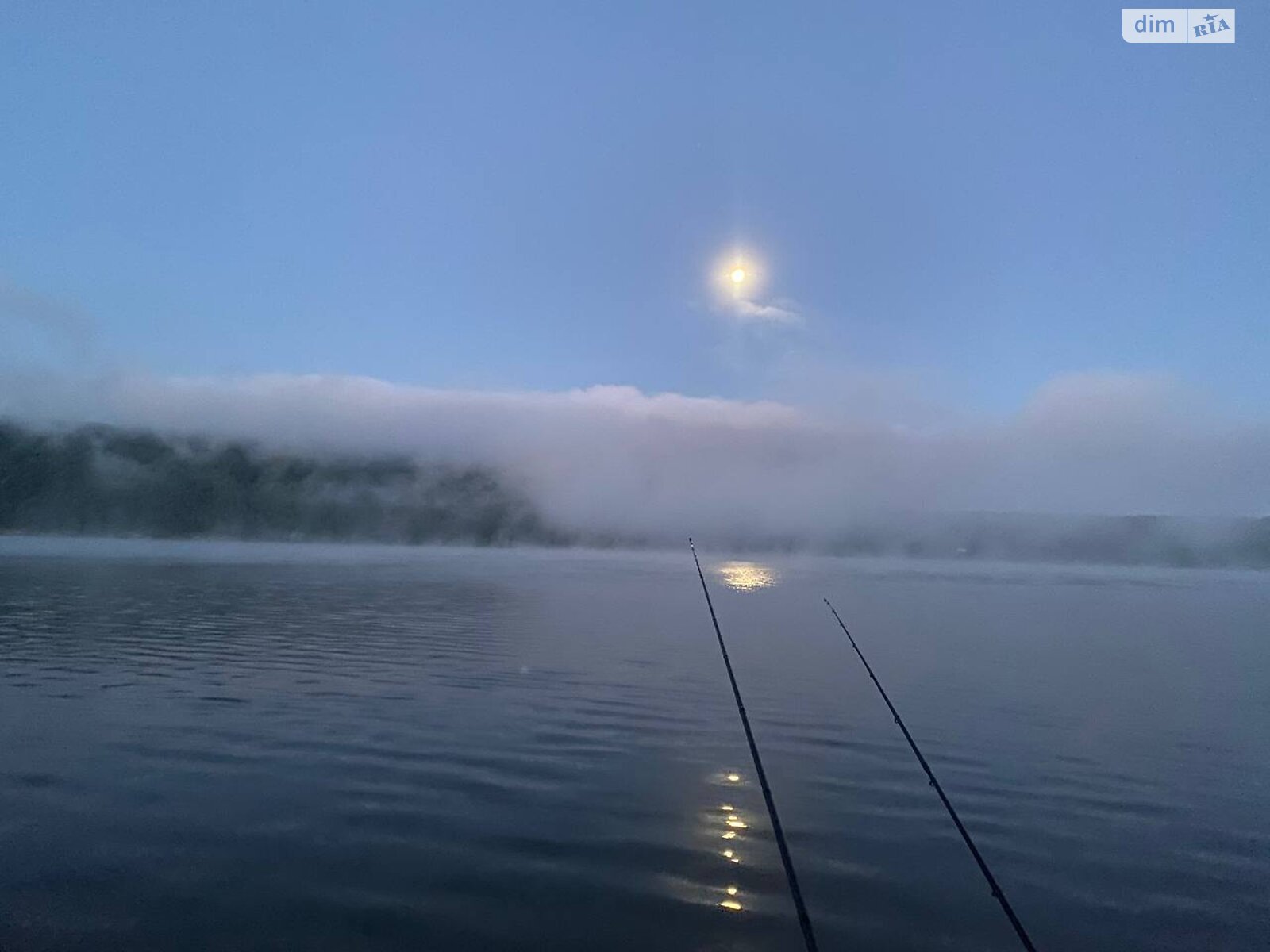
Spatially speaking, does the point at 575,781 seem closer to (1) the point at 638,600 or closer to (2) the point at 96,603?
(2) the point at 96,603

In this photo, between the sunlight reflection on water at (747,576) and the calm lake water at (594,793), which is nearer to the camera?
the calm lake water at (594,793)

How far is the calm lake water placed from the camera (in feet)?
27.4

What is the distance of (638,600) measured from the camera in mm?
48031

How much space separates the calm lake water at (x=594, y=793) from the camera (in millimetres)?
8352

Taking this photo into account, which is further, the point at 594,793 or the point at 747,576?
the point at 747,576

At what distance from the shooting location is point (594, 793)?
12.2 metres

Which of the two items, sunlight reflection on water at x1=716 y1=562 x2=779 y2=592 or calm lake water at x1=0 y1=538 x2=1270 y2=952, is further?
sunlight reflection on water at x1=716 y1=562 x2=779 y2=592

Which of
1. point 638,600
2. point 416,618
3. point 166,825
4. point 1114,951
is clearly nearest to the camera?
point 1114,951

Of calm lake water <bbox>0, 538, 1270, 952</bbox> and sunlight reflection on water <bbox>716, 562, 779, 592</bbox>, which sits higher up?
calm lake water <bbox>0, 538, 1270, 952</bbox>

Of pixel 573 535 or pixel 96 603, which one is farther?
pixel 573 535

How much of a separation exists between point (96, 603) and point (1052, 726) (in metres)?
36.7

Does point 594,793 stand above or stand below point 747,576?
above

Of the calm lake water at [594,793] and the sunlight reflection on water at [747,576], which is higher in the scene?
the calm lake water at [594,793]

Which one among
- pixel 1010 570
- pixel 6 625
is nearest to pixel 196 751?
pixel 6 625
